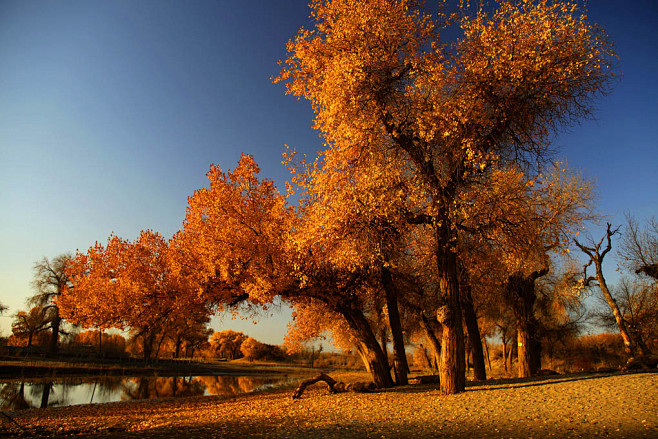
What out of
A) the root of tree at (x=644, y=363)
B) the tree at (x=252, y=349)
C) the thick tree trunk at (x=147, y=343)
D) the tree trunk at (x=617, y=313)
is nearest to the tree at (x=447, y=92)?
the root of tree at (x=644, y=363)

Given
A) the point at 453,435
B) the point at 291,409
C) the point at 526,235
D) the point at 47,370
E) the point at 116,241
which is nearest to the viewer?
the point at 453,435

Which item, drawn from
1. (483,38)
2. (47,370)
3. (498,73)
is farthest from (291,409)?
(47,370)

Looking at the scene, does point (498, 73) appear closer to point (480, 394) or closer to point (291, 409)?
point (480, 394)

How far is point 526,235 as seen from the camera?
11883 mm

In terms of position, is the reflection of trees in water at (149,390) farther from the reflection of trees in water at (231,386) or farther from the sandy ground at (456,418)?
the sandy ground at (456,418)

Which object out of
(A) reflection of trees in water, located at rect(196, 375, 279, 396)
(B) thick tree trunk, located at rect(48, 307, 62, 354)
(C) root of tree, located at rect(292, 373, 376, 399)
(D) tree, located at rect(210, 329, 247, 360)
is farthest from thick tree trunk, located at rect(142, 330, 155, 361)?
(D) tree, located at rect(210, 329, 247, 360)

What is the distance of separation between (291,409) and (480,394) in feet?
18.7

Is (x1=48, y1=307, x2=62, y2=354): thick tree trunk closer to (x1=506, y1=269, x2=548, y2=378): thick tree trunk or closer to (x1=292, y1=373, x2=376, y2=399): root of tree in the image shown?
(x1=292, y1=373, x2=376, y2=399): root of tree

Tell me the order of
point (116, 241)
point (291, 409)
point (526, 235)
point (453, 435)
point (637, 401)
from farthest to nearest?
1. point (116, 241)
2. point (526, 235)
3. point (291, 409)
4. point (637, 401)
5. point (453, 435)

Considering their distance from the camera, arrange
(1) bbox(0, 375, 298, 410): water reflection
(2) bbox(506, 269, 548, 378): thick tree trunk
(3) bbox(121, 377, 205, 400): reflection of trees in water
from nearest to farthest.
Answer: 1. (2) bbox(506, 269, 548, 378): thick tree trunk
2. (1) bbox(0, 375, 298, 410): water reflection
3. (3) bbox(121, 377, 205, 400): reflection of trees in water

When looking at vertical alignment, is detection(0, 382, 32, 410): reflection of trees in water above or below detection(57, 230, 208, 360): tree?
below

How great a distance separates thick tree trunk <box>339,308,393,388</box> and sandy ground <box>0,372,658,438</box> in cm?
371

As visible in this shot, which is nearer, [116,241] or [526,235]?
[526,235]

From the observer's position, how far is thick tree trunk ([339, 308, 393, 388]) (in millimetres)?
15273
